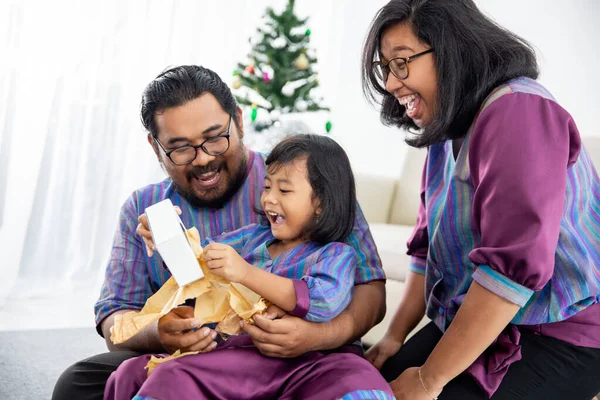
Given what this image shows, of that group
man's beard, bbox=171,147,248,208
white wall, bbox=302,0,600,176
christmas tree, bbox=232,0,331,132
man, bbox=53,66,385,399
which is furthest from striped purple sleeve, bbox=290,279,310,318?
christmas tree, bbox=232,0,331,132

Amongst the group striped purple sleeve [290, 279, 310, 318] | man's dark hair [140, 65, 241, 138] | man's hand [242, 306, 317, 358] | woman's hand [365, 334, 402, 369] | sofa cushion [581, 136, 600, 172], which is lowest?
woman's hand [365, 334, 402, 369]

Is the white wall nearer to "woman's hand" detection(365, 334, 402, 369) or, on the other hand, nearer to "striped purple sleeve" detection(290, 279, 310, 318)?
"woman's hand" detection(365, 334, 402, 369)

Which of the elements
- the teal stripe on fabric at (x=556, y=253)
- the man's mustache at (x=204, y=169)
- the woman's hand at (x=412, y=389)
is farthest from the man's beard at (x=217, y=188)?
the woman's hand at (x=412, y=389)

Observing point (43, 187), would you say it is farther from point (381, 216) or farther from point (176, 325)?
point (176, 325)

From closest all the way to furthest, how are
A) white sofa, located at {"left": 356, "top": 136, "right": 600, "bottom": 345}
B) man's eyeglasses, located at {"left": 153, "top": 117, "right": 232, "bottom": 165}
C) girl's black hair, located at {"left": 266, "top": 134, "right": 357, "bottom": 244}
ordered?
1. girl's black hair, located at {"left": 266, "top": 134, "right": 357, "bottom": 244}
2. man's eyeglasses, located at {"left": 153, "top": 117, "right": 232, "bottom": 165}
3. white sofa, located at {"left": 356, "top": 136, "right": 600, "bottom": 345}

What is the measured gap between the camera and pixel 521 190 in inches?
45.8

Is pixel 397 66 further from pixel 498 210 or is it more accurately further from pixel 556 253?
pixel 556 253

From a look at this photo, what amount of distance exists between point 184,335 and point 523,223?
677mm

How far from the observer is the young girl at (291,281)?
1.26m

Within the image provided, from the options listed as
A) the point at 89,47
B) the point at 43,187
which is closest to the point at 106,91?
the point at 89,47

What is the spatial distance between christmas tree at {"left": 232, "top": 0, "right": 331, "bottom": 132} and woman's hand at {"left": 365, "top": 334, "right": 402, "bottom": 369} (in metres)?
2.56

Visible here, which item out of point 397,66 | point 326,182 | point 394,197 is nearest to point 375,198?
point 394,197

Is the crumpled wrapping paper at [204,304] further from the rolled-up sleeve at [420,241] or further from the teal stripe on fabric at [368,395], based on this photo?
the rolled-up sleeve at [420,241]

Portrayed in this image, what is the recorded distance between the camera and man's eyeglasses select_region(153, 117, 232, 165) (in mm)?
1666
